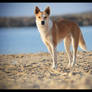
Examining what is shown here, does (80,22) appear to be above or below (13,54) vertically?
above

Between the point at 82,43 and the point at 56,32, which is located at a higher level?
the point at 56,32

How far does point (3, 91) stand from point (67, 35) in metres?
1.27

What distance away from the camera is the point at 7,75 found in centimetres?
264

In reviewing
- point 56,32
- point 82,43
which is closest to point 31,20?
point 56,32

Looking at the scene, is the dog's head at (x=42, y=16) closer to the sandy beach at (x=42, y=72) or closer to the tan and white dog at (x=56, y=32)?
the tan and white dog at (x=56, y=32)

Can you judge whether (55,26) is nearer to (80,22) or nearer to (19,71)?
(80,22)

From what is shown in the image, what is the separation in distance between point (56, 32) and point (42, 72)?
610 millimetres

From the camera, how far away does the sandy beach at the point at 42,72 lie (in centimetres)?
220

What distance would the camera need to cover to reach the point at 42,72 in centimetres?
268

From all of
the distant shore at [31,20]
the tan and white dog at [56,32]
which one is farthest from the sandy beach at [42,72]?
the distant shore at [31,20]

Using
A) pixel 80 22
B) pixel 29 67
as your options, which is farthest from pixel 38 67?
pixel 80 22

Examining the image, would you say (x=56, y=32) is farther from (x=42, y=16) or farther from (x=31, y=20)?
(x=31, y=20)

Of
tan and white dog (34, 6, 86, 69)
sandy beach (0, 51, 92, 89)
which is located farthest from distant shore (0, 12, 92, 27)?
sandy beach (0, 51, 92, 89)

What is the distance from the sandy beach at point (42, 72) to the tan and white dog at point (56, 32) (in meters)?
0.17
